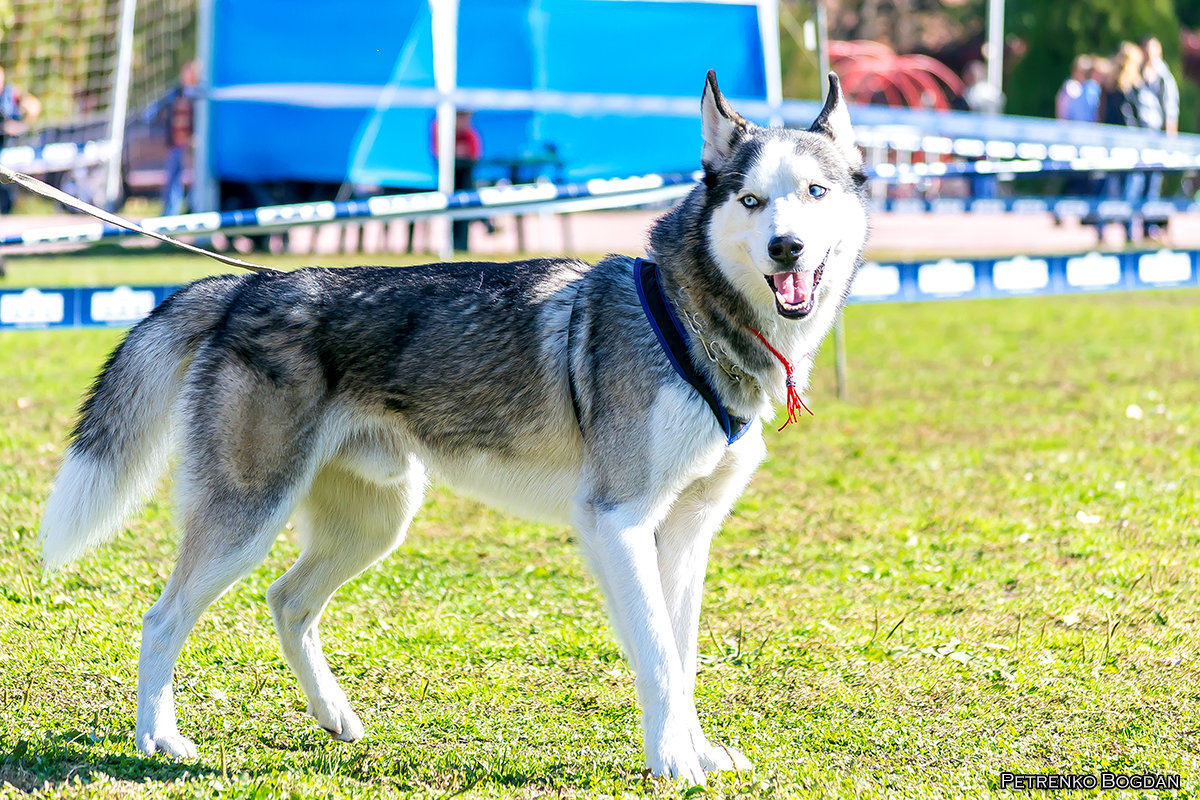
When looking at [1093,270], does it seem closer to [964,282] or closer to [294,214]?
[964,282]

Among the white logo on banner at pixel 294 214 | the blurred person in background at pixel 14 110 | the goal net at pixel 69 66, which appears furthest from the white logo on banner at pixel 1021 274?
the blurred person in background at pixel 14 110

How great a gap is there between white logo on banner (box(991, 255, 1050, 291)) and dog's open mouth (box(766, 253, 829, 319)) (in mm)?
4712

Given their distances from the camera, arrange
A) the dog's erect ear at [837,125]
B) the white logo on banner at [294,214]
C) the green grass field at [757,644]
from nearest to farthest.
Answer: the green grass field at [757,644]
the dog's erect ear at [837,125]
the white logo on banner at [294,214]

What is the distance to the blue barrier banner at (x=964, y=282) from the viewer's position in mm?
6195

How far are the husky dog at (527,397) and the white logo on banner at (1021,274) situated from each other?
4365 millimetres

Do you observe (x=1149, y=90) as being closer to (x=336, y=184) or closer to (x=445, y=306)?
(x=336, y=184)

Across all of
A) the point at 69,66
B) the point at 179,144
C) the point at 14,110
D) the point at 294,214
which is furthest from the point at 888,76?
the point at 294,214

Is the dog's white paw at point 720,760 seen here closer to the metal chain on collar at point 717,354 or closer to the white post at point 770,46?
the metal chain on collar at point 717,354

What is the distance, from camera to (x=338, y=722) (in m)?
3.61

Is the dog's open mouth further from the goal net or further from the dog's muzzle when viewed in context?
the goal net

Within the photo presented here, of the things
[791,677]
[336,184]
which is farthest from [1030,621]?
[336,184]

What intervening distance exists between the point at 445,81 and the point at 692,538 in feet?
33.8

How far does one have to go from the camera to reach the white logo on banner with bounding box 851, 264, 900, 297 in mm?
7461

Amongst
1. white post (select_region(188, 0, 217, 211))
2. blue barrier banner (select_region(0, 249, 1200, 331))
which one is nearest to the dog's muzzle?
blue barrier banner (select_region(0, 249, 1200, 331))
